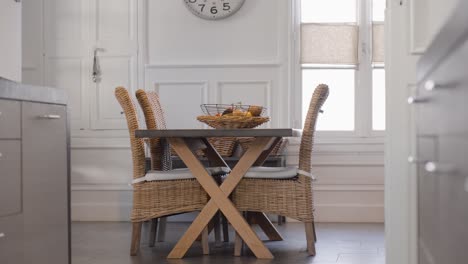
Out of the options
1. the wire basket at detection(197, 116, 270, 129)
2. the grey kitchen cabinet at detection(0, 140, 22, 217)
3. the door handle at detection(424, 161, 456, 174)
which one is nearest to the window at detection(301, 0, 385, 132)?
the wire basket at detection(197, 116, 270, 129)

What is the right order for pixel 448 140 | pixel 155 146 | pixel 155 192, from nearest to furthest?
pixel 448 140 → pixel 155 192 → pixel 155 146

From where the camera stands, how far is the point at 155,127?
417 centimetres

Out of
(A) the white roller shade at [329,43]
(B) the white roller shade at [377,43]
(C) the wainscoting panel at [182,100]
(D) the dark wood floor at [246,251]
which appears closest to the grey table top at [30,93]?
(D) the dark wood floor at [246,251]

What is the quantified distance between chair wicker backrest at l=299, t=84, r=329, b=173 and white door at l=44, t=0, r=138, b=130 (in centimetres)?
207

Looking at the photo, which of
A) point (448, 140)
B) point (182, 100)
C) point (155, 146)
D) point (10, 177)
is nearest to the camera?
point (448, 140)

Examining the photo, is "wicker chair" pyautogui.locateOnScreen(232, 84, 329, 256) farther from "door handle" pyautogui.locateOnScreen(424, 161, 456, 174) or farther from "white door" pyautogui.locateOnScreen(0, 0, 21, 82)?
"door handle" pyautogui.locateOnScreen(424, 161, 456, 174)

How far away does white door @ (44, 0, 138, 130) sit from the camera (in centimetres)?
574

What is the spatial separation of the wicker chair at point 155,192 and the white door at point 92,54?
1.71 meters

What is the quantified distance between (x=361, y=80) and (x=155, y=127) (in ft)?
6.74

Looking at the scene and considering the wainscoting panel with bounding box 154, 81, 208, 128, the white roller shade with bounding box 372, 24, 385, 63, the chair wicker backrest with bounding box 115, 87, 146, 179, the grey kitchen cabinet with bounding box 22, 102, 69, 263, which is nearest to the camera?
the grey kitchen cabinet with bounding box 22, 102, 69, 263

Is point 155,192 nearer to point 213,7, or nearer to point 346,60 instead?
point 213,7

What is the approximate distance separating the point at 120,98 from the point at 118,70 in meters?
1.75

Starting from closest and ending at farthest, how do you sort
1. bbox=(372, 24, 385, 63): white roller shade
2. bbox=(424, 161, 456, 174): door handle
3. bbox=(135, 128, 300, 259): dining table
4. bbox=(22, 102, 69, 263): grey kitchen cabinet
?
bbox=(424, 161, 456, 174): door handle → bbox=(22, 102, 69, 263): grey kitchen cabinet → bbox=(135, 128, 300, 259): dining table → bbox=(372, 24, 385, 63): white roller shade

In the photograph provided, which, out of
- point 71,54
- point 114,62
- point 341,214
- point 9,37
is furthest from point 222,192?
point 71,54
